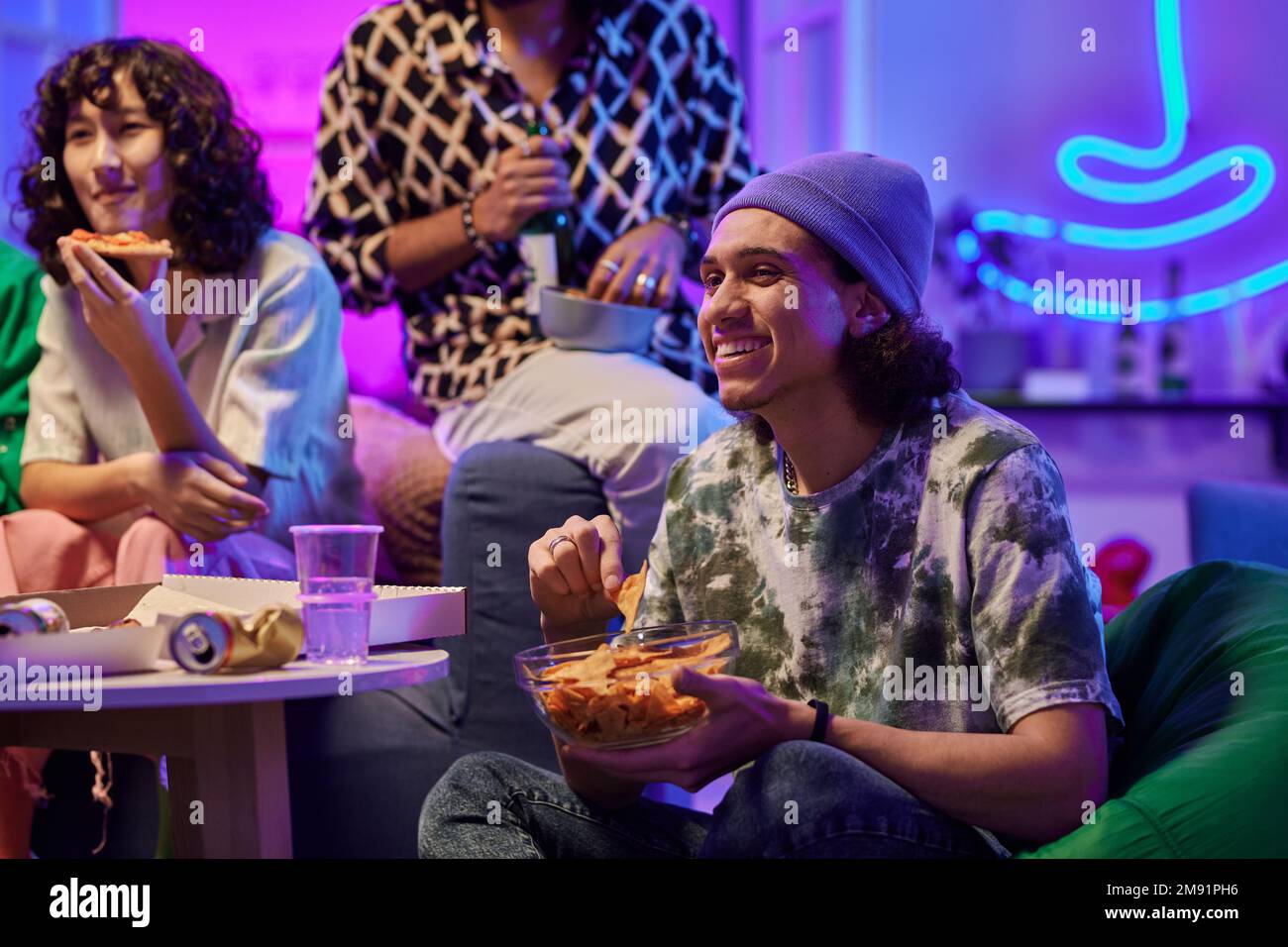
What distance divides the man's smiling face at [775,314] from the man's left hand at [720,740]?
14.9 inches

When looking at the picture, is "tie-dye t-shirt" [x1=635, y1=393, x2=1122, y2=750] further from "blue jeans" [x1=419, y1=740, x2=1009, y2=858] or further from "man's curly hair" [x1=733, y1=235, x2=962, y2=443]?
"blue jeans" [x1=419, y1=740, x2=1009, y2=858]

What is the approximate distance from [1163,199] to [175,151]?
10.2ft

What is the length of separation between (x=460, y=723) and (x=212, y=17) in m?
2.36

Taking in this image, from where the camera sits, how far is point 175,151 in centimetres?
236

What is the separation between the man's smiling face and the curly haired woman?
0.94 m

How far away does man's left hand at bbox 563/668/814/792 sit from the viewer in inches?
52.0

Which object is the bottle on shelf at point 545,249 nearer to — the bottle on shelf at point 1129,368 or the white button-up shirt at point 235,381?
the white button-up shirt at point 235,381

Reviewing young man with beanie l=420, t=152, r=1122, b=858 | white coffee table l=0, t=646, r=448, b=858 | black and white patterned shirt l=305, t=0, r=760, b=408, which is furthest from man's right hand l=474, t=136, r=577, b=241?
white coffee table l=0, t=646, r=448, b=858

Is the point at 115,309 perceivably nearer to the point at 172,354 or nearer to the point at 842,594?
the point at 172,354

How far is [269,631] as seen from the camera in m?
1.36
